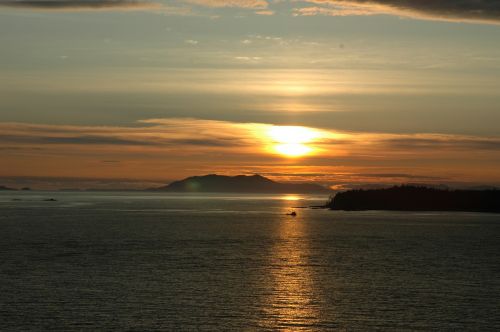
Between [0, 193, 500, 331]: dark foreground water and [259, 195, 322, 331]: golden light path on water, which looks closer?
[259, 195, 322, 331]: golden light path on water

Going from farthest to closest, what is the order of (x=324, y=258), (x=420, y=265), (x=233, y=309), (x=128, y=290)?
(x=324, y=258) → (x=420, y=265) → (x=128, y=290) → (x=233, y=309)

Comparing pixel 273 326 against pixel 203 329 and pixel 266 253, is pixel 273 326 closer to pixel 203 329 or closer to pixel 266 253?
pixel 203 329

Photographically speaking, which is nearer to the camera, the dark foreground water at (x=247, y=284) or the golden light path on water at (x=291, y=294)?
the golden light path on water at (x=291, y=294)

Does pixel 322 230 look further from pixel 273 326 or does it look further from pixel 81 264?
pixel 273 326

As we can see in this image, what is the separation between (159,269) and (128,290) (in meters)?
16.5

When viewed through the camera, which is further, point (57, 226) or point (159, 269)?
point (57, 226)

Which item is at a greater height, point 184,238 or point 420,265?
point 420,265

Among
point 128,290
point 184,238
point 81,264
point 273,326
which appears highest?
point 273,326

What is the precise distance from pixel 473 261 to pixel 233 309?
46.6 metres

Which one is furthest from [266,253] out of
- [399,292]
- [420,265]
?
[399,292]

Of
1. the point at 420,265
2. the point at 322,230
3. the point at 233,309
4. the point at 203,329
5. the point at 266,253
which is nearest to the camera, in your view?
the point at 203,329

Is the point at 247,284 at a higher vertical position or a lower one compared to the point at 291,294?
lower

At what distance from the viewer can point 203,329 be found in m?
49.8

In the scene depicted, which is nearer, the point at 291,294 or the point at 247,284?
the point at 291,294
